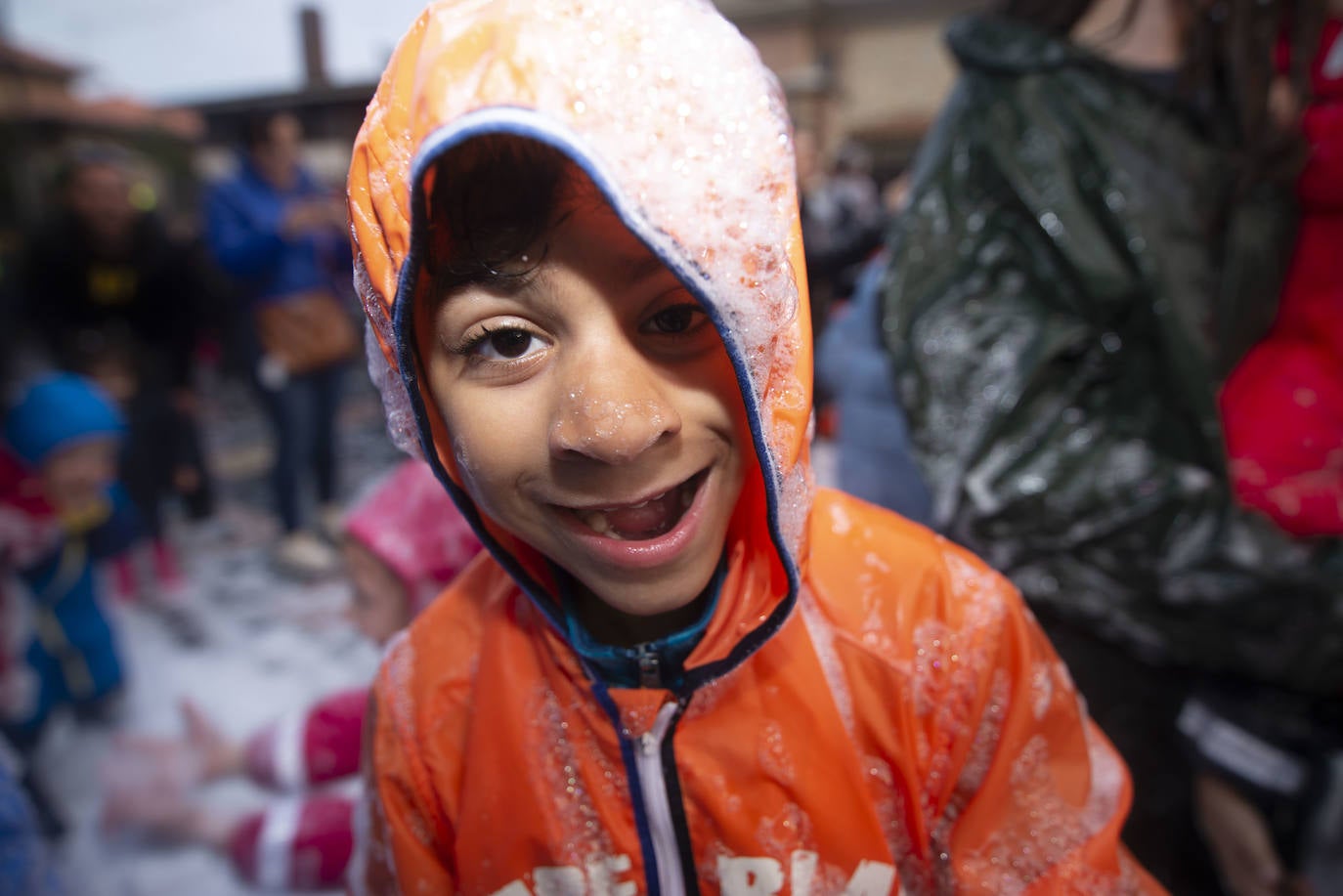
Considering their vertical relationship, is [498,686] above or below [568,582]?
below

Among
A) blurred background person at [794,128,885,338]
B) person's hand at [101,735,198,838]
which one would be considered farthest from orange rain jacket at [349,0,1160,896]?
blurred background person at [794,128,885,338]

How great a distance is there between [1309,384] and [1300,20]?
58 cm

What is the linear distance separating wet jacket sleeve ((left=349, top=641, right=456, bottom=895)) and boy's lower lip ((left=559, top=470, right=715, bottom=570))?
1.25ft

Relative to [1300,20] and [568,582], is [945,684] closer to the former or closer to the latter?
[568,582]

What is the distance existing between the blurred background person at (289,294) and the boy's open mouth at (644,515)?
280 cm

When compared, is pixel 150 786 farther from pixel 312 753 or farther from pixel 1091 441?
pixel 1091 441

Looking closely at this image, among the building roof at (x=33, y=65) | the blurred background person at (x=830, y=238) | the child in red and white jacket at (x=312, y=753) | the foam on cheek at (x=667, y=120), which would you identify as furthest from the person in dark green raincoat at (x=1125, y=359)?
the building roof at (x=33, y=65)

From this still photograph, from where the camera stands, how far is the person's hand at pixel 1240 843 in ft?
3.80

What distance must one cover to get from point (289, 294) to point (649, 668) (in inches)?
120

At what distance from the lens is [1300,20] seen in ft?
3.88

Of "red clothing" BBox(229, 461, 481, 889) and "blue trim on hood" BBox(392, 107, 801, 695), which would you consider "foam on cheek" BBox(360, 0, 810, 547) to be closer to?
"blue trim on hood" BBox(392, 107, 801, 695)

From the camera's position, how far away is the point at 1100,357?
1.12 metres

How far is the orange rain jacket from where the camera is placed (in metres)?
0.69

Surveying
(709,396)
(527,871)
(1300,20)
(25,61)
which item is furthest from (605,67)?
(25,61)
